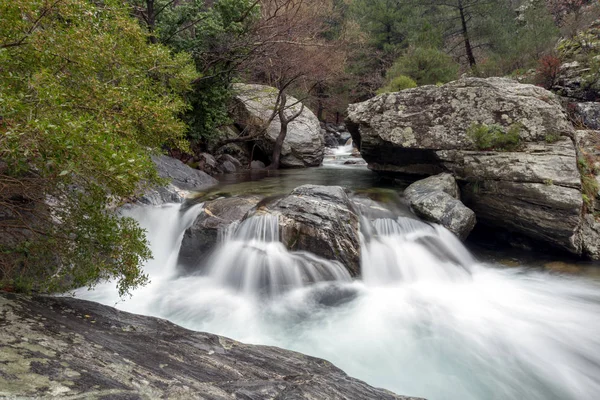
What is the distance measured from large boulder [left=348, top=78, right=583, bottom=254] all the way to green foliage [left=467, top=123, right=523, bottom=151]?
47 millimetres

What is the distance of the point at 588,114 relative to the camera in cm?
1070

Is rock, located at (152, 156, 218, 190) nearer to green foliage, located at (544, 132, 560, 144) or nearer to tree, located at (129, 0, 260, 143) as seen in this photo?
tree, located at (129, 0, 260, 143)

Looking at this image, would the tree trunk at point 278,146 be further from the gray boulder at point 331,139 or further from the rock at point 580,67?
the rock at point 580,67

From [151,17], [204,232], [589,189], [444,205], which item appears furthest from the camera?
[151,17]

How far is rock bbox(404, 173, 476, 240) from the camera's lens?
7238mm

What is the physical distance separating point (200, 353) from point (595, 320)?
569 cm

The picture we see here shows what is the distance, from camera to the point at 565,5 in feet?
67.9

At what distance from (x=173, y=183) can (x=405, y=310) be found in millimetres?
6863

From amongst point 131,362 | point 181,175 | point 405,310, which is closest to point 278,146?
point 181,175

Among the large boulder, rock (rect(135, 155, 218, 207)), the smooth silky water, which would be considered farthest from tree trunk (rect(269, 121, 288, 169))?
the smooth silky water

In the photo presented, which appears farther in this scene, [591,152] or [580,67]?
[580,67]

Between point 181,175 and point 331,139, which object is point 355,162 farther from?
point 181,175

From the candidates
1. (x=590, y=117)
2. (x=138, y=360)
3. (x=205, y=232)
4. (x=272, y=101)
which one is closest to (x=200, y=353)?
(x=138, y=360)

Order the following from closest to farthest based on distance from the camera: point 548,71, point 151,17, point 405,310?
point 405,310 → point 151,17 → point 548,71
